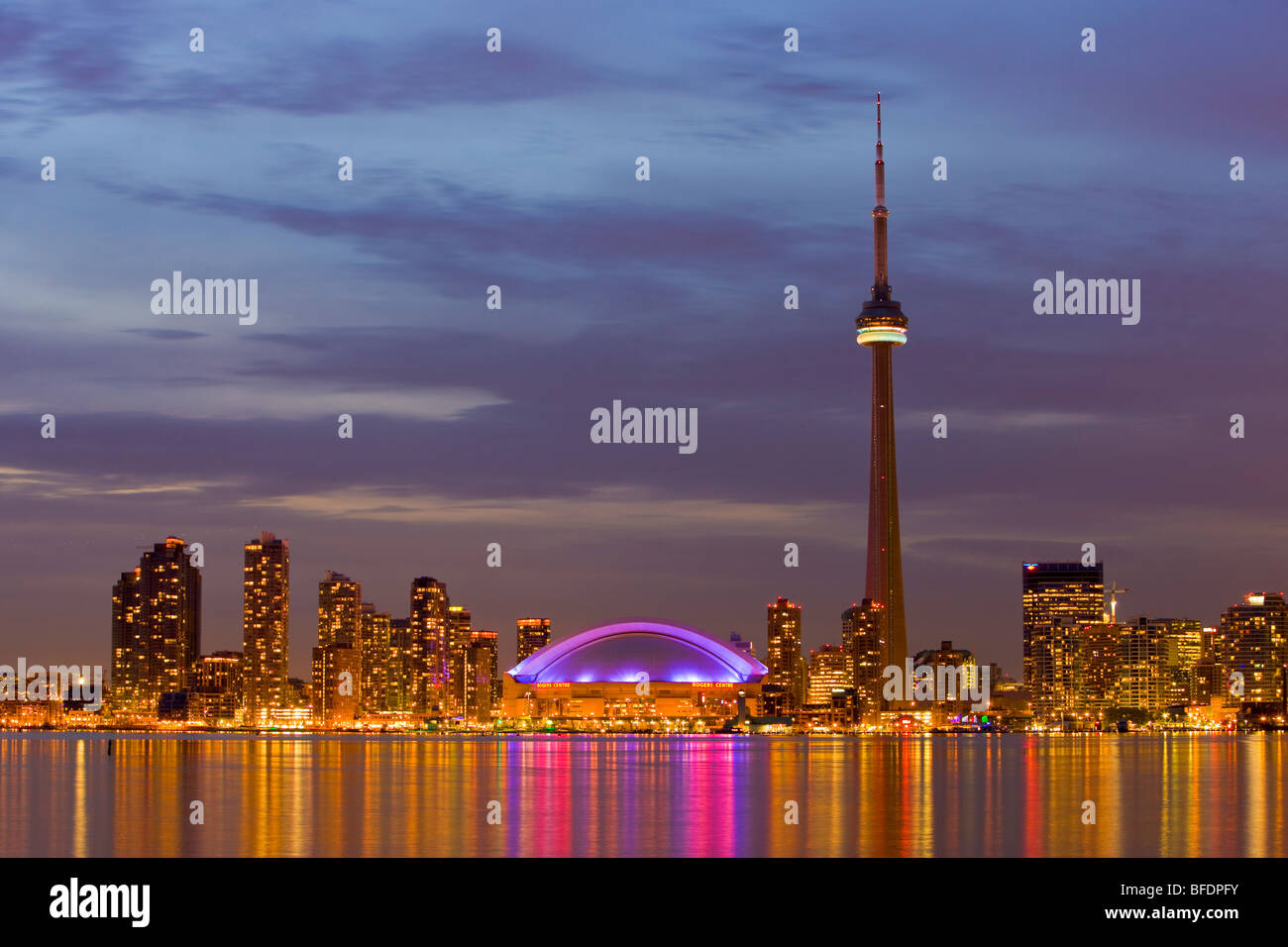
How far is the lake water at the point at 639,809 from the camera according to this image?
199ft

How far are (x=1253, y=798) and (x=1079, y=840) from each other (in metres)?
32.2

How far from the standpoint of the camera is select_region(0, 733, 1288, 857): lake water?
60719 mm

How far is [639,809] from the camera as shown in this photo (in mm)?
79000
